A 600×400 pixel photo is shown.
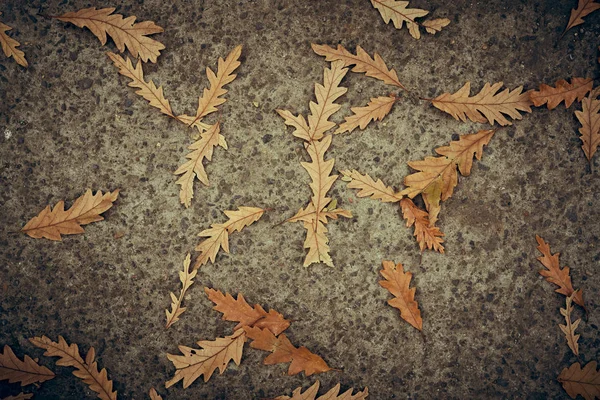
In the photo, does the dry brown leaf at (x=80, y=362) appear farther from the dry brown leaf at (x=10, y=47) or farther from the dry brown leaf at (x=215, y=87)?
the dry brown leaf at (x=10, y=47)

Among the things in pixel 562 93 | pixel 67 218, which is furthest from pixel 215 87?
pixel 562 93

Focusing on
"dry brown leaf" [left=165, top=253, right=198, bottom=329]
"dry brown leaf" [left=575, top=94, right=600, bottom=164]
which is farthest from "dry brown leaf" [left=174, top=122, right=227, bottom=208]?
"dry brown leaf" [left=575, top=94, right=600, bottom=164]

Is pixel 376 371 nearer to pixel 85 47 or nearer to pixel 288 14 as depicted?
pixel 288 14

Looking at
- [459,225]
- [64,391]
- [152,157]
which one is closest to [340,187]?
[459,225]

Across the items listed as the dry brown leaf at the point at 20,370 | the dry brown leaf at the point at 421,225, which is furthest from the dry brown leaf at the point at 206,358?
the dry brown leaf at the point at 421,225

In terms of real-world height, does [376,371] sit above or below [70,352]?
below
